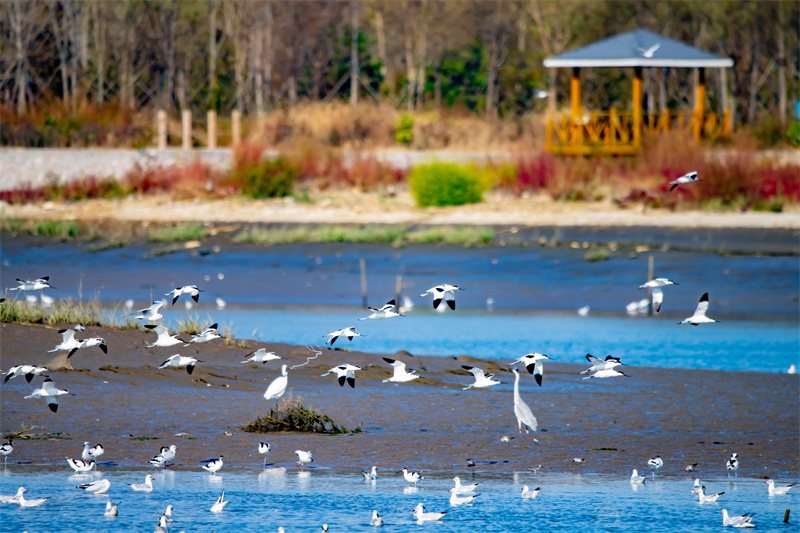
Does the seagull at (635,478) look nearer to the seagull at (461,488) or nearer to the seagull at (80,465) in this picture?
the seagull at (461,488)

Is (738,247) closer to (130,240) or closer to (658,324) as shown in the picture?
(658,324)

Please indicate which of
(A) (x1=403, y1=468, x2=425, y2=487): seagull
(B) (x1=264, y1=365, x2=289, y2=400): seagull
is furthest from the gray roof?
(A) (x1=403, y1=468, x2=425, y2=487): seagull

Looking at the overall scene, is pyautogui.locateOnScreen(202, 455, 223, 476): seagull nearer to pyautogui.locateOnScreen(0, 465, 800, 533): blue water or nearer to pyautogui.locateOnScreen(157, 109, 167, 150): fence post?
pyautogui.locateOnScreen(0, 465, 800, 533): blue water

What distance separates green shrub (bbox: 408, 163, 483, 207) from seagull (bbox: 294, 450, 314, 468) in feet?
61.2

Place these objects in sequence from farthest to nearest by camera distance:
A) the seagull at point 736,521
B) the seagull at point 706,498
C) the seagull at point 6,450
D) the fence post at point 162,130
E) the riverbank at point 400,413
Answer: the fence post at point 162,130 < the riverbank at point 400,413 < the seagull at point 6,450 < the seagull at point 706,498 < the seagull at point 736,521

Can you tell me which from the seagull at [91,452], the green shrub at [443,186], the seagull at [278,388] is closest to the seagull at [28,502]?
the seagull at [91,452]

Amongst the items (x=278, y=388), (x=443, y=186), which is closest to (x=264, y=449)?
(x=278, y=388)

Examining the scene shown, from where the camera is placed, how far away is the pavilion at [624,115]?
3153 centimetres

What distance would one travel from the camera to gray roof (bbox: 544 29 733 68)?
108 feet

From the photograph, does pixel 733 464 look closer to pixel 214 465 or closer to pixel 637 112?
pixel 214 465

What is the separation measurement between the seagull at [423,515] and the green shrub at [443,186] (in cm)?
2012

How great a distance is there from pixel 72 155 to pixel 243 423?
78.4 feet

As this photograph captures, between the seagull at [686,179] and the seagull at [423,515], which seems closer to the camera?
the seagull at [423,515]

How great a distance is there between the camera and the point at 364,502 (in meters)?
8.11
